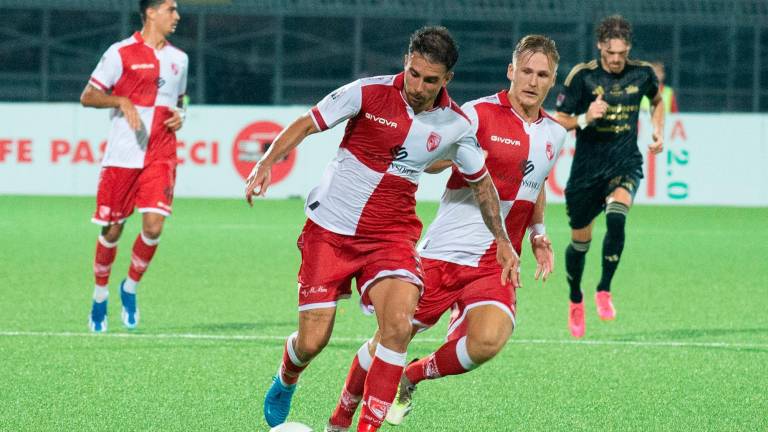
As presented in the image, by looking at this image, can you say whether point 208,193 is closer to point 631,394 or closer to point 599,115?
point 599,115

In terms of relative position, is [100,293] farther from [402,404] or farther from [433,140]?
[433,140]

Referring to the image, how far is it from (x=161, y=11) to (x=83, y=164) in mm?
10810

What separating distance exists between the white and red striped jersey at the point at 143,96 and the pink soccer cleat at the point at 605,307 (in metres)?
2.93

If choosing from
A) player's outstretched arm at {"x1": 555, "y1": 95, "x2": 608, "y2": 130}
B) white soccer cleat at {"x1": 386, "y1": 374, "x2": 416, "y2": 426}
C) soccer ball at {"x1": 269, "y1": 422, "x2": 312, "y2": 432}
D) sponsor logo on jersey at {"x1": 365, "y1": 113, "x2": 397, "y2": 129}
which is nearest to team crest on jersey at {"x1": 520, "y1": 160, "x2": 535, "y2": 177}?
sponsor logo on jersey at {"x1": 365, "y1": 113, "x2": 397, "y2": 129}

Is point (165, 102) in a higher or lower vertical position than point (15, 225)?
higher

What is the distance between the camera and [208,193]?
64.4ft

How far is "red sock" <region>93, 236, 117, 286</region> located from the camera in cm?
886

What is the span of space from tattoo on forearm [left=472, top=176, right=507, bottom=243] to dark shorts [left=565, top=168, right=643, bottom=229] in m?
3.63

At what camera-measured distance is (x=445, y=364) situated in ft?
19.7

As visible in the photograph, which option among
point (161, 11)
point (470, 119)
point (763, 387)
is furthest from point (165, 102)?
point (763, 387)

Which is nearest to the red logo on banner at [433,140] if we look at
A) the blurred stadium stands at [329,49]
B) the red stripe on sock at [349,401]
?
the red stripe on sock at [349,401]

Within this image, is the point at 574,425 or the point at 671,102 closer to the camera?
→ the point at 574,425

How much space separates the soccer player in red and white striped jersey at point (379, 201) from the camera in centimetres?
547

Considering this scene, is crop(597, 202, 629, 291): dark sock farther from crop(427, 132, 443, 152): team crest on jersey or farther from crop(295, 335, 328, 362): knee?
crop(295, 335, 328, 362): knee
